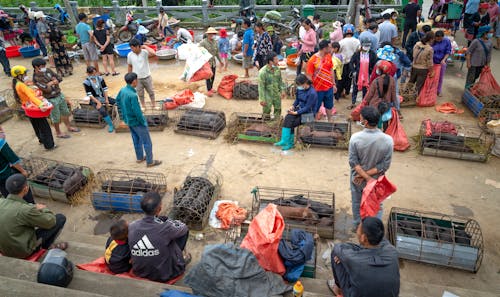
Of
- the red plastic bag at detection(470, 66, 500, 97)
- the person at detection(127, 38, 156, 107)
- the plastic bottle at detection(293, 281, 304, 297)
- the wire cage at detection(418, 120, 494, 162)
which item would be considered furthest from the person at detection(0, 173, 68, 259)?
the red plastic bag at detection(470, 66, 500, 97)

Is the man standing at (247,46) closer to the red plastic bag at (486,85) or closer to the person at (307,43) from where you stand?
the person at (307,43)

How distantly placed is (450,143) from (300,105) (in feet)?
10.5

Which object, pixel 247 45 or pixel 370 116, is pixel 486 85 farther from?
pixel 247 45

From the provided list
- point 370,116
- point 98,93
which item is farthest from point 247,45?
point 370,116

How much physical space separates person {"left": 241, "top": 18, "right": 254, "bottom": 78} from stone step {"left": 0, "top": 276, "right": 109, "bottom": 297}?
30.6 feet

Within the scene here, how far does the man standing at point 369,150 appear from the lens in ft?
14.9

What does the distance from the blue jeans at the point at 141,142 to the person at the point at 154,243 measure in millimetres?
3192

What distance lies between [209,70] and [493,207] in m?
7.21

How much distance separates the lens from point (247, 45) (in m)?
11.2

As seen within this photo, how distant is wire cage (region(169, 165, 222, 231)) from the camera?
5.59m

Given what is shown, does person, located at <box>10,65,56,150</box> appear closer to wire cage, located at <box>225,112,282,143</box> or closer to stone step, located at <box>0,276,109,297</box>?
wire cage, located at <box>225,112,282,143</box>

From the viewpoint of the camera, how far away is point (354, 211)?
17.6 ft

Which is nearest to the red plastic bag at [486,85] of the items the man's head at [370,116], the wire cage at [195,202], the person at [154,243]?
the man's head at [370,116]

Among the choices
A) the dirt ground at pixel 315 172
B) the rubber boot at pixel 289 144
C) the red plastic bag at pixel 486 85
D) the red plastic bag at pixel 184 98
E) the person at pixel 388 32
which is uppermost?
the person at pixel 388 32
